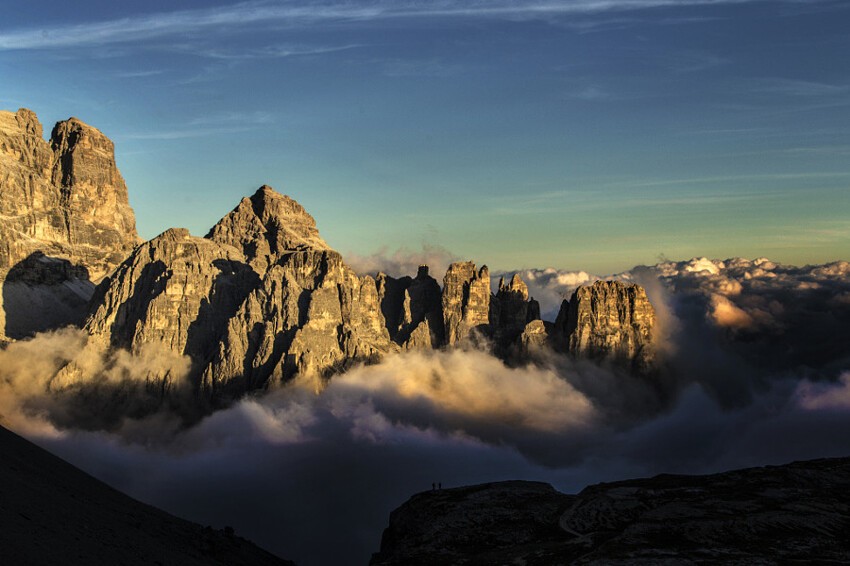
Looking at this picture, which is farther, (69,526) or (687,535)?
(687,535)

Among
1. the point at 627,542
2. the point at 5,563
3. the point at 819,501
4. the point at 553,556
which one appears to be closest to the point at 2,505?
the point at 5,563

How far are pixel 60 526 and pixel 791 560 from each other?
117841mm

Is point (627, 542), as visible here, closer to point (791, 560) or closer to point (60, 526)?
point (791, 560)

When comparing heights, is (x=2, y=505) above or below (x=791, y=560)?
above

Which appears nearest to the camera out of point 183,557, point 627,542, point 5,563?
point 5,563

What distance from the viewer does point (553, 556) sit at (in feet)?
545

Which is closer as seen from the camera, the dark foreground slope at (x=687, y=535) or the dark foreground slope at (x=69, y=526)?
the dark foreground slope at (x=69, y=526)

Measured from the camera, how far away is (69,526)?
15375cm

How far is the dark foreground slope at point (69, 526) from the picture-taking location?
135 metres

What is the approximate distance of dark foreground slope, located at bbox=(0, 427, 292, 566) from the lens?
443 ft

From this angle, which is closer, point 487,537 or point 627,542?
point 627,542

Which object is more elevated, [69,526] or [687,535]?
[69,526]

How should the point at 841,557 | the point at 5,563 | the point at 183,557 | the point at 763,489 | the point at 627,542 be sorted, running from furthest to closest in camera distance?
the point at 763,489
the point at 183,557
the point at 627,542
the point at 841,557
the point at 5,563

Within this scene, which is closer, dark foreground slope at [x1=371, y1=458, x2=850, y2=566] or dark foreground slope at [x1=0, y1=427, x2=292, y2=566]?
dark foreground slope at [x1=0, y1=427, x2=292, y2=566]
